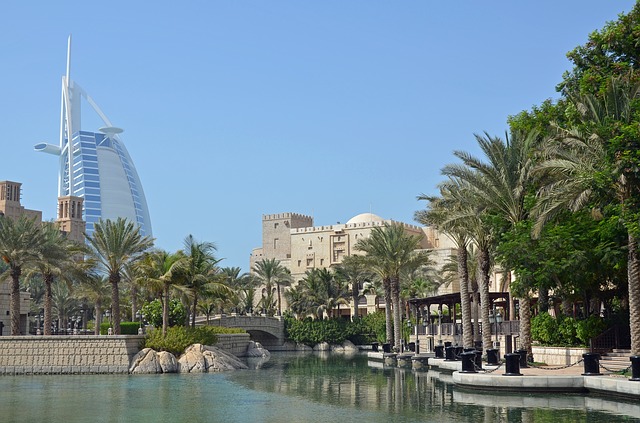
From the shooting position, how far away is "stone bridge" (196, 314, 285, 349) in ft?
198

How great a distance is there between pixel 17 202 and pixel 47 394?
10746 centimetres

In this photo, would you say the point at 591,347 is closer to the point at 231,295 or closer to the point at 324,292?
the point at 231,295

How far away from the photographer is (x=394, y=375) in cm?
3375

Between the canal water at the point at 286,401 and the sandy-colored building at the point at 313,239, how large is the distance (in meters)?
67.6

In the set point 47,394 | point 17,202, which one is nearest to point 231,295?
point 47,394

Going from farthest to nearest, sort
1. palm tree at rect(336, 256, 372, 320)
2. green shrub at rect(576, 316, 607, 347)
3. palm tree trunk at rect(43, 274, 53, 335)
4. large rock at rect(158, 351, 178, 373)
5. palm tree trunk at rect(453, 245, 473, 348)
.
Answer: palm tree at rect(336, 256, 372, 320)
palm tree trunk at rect(43, 274, 53, 335)
large rock at rect(158, 351, 178, 373)
palm tree trunk at rect(453, 245, 473, 348)
green shrub at rect(576, 316, 607, 347)

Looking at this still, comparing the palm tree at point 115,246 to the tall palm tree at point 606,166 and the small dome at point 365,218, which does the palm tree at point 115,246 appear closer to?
the tall palm tree at point 606,166

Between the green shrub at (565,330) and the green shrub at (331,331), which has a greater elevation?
the green shrub at (565,330)

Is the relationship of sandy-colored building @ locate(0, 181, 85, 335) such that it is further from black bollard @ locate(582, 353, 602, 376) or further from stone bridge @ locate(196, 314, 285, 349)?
black bollard @ locate(582, 353, 602, 376)

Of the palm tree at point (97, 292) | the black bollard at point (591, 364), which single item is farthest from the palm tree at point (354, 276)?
the black bollard at point (591, 364)

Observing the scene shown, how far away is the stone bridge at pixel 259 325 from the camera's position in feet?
198

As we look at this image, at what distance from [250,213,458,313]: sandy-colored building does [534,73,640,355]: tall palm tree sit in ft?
238

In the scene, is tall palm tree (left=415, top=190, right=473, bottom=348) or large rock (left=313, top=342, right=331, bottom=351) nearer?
tall palm tree (left=415, top=190, right=473, bottom=348)

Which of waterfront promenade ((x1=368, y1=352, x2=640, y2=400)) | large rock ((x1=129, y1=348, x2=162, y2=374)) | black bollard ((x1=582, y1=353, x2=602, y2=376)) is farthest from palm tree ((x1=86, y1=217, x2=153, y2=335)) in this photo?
black bollard ((x1=582, y1=353, x2=602, y2=376))
